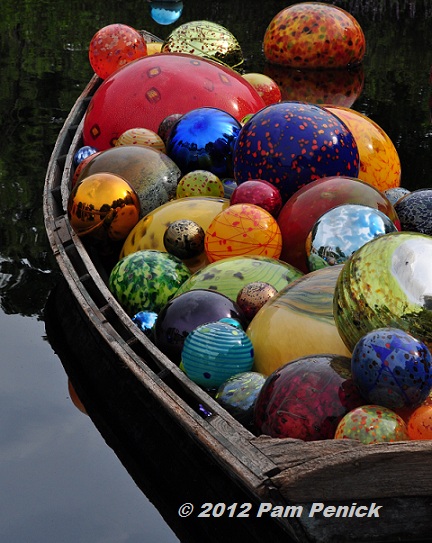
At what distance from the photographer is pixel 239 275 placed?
654cm

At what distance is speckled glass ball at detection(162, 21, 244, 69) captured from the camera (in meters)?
12.4

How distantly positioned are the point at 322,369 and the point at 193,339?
2.83ft

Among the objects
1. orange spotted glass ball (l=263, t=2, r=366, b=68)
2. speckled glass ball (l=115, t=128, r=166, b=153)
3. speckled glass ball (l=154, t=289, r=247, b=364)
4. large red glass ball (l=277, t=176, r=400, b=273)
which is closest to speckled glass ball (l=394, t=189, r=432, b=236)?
large red glass ball (l=277, t=176, r=400, b=273)

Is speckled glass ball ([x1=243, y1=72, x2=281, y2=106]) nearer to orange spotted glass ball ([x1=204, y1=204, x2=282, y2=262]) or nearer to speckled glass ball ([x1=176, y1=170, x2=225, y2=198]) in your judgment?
speckled glass ball ([x1=176, y1=170, x2=225, y2=198])

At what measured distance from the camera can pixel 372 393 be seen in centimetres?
493

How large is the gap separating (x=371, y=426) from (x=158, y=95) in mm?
5436

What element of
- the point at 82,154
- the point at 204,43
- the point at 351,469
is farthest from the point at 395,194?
the point at 204,43

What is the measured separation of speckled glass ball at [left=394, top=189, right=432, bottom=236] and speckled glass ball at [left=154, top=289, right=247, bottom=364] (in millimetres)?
1795

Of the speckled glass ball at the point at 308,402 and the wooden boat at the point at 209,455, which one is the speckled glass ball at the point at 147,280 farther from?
the speckled glass ball at the point at 308,402

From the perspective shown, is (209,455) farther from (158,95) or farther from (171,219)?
(158,95)

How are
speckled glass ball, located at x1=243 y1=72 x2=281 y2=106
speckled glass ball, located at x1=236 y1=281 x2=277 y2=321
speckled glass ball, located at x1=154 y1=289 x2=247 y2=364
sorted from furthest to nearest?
speckled glass ball, located at x1=243 y1=72 x2=281 y2=106 → speckled glass ball, located at x1=236 y1=281 x2=277 y2=321 → speckled glass ball, located at x1=154 y1=289 x2=247 y2=364

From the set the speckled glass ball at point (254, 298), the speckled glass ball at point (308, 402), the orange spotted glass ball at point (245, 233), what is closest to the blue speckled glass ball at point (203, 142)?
the orange spotted glass ball at point (245, 233)

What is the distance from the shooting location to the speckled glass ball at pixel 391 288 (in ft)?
17.2

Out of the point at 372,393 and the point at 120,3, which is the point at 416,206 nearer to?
the point at 372,393
